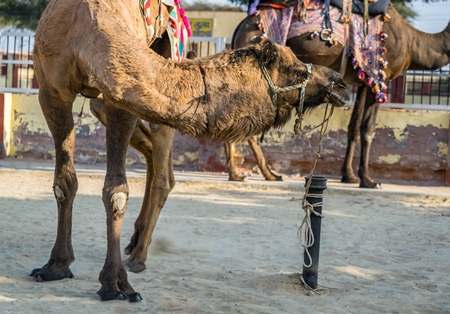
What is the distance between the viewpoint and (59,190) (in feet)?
17.0

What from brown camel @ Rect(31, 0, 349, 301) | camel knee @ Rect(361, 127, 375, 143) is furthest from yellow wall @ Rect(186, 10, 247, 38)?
brown camel @ Rect(31, 0, 349, 301)

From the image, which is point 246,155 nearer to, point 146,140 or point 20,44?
point 20,44

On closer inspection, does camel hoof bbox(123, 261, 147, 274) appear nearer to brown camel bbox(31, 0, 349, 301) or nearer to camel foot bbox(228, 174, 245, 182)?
brown camel bbox(31, 0, 349, 301)

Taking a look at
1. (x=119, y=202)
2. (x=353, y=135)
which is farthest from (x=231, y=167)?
(x=119, y=202)

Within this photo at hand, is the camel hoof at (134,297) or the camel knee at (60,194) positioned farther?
the camel knee at (60,194)

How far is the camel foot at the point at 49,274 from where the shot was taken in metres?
4.97

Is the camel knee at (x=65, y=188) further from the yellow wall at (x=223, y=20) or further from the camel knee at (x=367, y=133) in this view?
the yellow wall at (x=223, y=20)

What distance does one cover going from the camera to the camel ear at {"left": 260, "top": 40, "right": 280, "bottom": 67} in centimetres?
407

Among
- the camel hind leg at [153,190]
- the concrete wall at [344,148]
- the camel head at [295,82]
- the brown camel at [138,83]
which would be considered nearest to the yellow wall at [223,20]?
the concrete wall at [344,148]

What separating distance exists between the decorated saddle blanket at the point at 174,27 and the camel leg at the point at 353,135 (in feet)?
17.4

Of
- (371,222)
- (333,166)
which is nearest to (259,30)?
(333,166)

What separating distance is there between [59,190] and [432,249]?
3271 mm

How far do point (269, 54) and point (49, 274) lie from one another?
2096 mm

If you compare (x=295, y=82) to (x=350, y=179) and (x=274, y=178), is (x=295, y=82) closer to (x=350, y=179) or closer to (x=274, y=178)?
(x=274, y=178)
